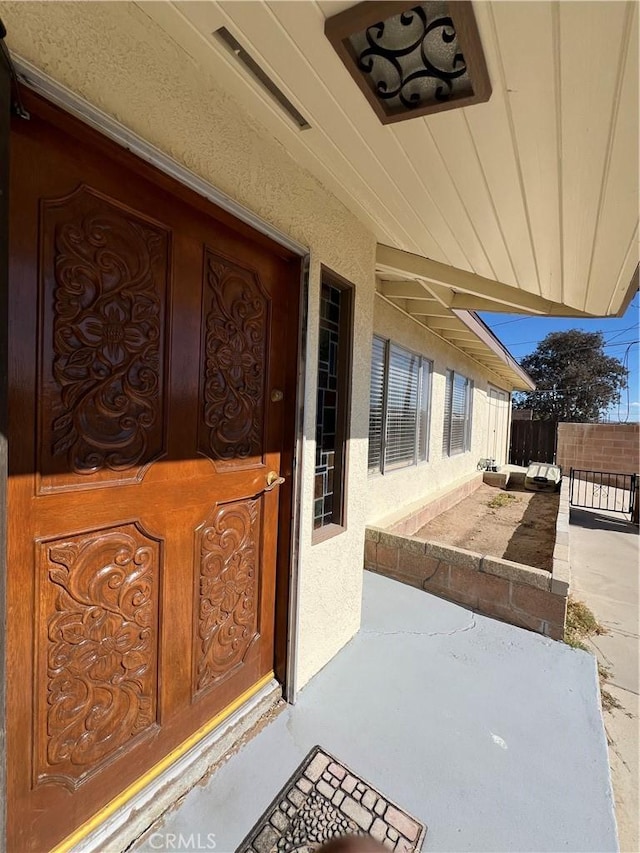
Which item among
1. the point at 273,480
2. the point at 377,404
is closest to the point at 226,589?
the point at 273,480

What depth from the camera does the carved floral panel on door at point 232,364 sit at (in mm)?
1589

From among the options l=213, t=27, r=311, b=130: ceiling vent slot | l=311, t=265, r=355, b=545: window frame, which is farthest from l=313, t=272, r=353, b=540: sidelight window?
l=213, t=27, r=311, b=130: ceiling vent slot

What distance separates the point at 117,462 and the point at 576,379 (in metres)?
32.0

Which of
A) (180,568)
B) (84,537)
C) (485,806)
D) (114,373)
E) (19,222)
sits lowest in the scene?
(485,806)

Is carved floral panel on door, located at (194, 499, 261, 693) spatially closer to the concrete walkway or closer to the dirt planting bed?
the concrete walkway

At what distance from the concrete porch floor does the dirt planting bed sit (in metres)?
2.30

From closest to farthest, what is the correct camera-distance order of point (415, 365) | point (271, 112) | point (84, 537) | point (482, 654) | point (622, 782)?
1. point (84, 537)
2. point (271, 112)
3. point (622, 782)
4. point (482, 654)
5. point (415, 365)

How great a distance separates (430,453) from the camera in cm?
579

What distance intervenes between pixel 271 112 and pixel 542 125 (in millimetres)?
1057

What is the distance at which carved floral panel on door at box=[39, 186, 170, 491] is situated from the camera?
3.70 ft

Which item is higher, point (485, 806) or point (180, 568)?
point (180, 568)

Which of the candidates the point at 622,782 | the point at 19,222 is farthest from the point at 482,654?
the point at 19,222

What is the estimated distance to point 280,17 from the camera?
3.50 ft

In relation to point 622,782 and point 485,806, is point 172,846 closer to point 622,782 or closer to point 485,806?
point 485,806
